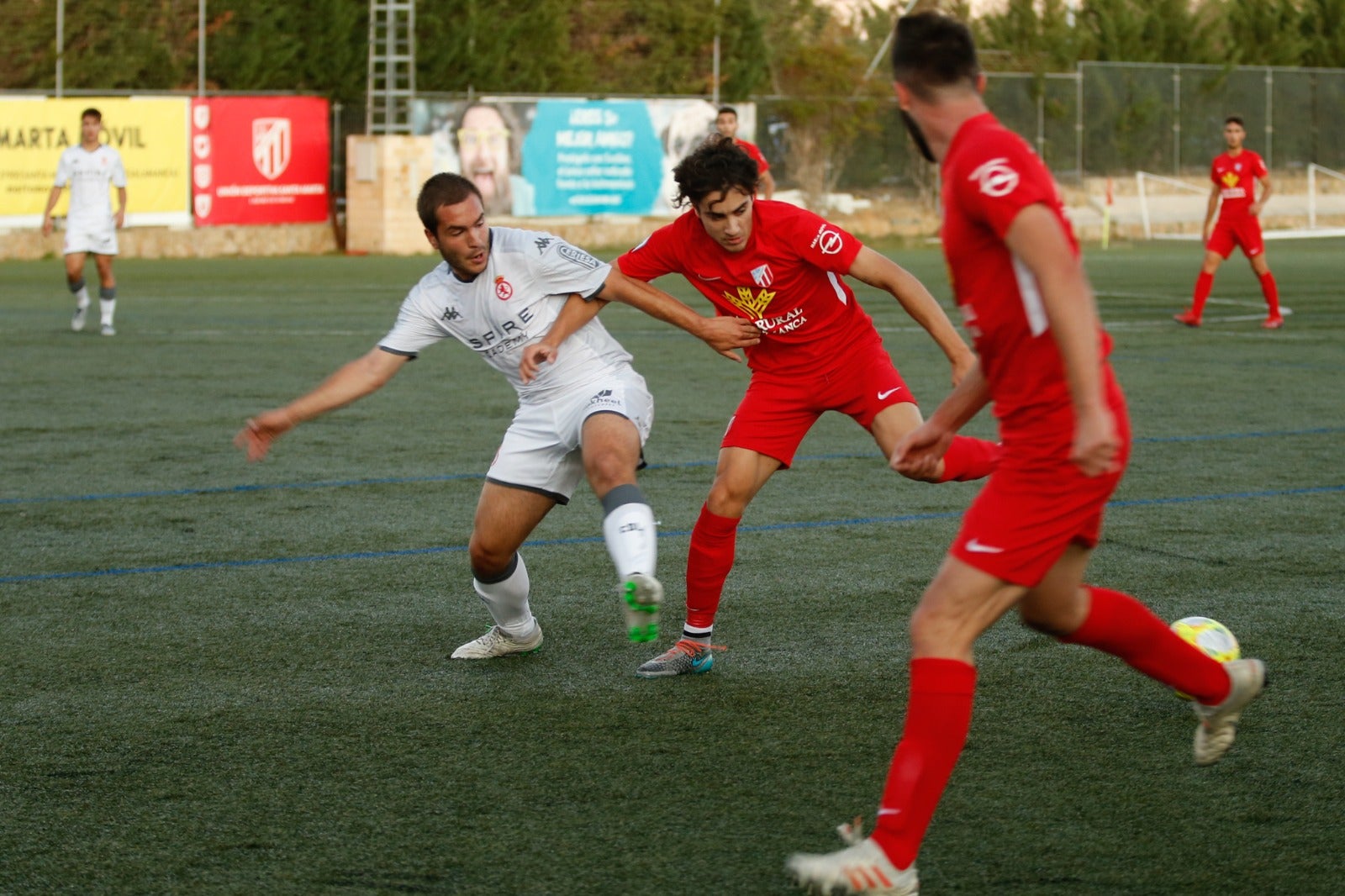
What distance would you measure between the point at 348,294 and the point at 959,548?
757 inches

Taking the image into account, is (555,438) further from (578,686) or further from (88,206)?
(88,206)

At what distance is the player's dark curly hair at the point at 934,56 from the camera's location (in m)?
3.61

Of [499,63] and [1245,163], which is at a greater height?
[499,63]

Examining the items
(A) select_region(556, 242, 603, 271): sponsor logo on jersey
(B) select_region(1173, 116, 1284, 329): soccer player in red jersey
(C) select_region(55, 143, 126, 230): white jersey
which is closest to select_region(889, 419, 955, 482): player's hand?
(A) select_region(556, 242, 603, 271): sponsor logo on jersey

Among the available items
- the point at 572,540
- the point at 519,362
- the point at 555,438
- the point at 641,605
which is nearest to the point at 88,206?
the point at 572,540

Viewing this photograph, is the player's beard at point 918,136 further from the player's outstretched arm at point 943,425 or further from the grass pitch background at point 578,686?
the grass pitch background at point 578,686

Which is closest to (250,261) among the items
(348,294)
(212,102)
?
(212,102)

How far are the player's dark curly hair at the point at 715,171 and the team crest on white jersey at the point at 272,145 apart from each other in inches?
1030

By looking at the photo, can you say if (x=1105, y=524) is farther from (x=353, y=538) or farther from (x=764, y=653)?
(x=353, y=538)

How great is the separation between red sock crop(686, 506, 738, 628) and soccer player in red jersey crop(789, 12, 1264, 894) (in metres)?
1.89

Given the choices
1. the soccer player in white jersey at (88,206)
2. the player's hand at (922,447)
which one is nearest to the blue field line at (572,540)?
the player's hand at (922,447)

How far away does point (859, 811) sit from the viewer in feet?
13.9

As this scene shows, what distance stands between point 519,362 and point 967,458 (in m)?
1.55

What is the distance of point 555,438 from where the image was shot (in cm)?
572
